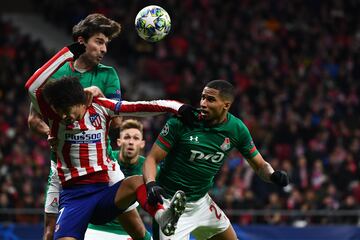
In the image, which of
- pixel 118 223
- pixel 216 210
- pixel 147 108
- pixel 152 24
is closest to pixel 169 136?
pixel 147 108

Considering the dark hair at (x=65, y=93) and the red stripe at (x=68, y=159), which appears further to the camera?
the red stripe at (x=68, y=159)

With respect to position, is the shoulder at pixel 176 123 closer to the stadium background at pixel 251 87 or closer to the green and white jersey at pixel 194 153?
the green and white jersey at pixel 194 153

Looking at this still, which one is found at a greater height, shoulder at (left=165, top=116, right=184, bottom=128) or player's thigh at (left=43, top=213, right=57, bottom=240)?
shoulder at (left=165, top=116, right=184, bottom=128)

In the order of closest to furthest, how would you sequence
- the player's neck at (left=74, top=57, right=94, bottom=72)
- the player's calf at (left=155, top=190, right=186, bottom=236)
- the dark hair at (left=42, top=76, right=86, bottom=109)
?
the player's calf at (left=155, top=190, right=186, bottom=236), the dark hair at (left=42, top=76, right=86, bottom=109), the player's neck at (left=74, top=57, right=94, bottom=72)

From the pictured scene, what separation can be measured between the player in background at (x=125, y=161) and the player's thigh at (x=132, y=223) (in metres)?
1.19

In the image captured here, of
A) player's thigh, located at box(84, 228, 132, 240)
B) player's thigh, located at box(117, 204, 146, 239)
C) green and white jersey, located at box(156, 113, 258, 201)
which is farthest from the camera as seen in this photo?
player's thigh, located at box(84, 228, 132, 240)

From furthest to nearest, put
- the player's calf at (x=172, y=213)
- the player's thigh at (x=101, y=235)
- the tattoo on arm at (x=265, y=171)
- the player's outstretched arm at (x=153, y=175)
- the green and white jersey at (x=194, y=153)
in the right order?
the player's thigh at (x=101, y=235) < the tattoo on arm at (x=265, y=171) < the green and white jersey at (x=194, y=153) < the player's outstretched arm at (x=153, y=175) < the player's calf at (x=172, y=213)

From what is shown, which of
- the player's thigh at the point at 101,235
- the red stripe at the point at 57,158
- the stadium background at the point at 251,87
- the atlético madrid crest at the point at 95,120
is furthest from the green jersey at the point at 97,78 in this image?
the stadium background at the point at 251,87

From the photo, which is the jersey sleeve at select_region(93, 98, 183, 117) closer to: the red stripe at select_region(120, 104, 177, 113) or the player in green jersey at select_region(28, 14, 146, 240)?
the red stripe at select_region(120, 104, 177, 113)

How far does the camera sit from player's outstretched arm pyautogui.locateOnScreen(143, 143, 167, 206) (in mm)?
7275

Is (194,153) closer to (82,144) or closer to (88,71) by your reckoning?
(82,144)

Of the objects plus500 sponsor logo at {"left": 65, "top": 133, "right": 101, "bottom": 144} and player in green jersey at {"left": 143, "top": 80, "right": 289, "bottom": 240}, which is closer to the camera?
plus500 sponsor logo at {"left": 65, "top": 133, "right": 101, "bottom": 144}

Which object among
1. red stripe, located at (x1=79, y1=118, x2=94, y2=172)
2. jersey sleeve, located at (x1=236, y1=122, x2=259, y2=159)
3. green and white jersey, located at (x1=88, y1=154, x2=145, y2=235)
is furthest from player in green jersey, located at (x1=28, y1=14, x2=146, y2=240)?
jersey sleeve, located at (x1=236, y1=122, x2=259, y2=159)

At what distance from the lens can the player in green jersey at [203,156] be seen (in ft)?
26.8
